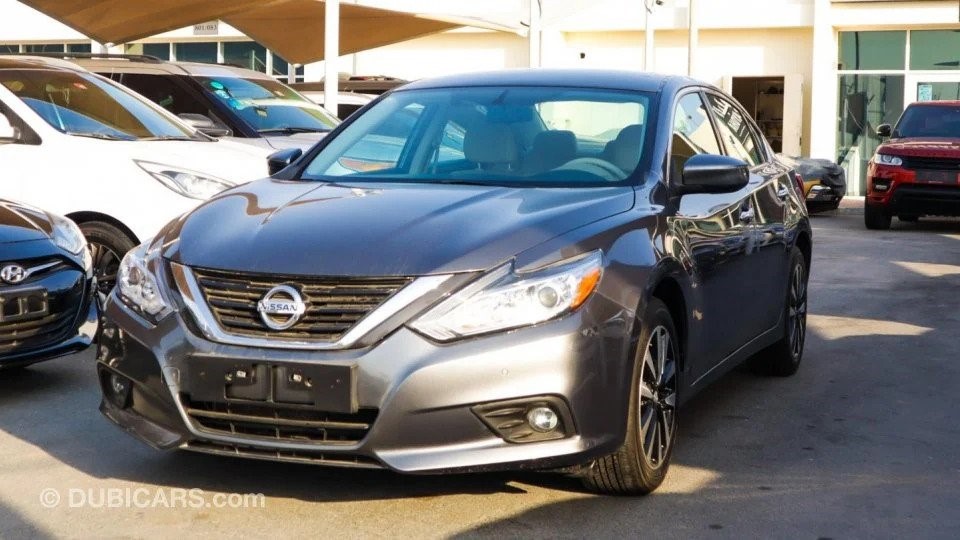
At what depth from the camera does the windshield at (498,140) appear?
5809 millimetres

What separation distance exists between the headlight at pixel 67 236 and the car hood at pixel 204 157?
1.73 meters

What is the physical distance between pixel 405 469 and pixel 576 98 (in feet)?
7.29

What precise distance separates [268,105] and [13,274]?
23.5ft

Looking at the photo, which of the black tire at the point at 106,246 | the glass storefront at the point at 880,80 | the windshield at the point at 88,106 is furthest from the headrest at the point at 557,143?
the glass storefront at the point at 880,80

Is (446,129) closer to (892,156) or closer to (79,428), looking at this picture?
(79,428)

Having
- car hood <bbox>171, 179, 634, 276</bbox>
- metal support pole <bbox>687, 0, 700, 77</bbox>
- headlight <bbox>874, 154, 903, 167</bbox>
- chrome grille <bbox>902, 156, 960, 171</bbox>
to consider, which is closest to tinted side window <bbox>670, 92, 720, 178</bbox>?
car hood <bbox>171, 179, 634, 276</bbox>

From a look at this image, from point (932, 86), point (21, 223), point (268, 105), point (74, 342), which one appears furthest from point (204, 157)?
point (932, 86)

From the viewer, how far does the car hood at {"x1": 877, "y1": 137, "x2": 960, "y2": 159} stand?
18.6 meters

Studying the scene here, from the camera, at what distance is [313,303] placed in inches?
183

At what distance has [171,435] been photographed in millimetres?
4875

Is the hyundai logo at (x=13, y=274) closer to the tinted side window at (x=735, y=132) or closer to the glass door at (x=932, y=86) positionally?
the tinted side window at (x=735, y=132)

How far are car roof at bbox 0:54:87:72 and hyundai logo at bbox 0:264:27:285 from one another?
3.41 m

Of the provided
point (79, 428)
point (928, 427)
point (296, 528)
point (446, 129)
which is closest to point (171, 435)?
point (296, 528)

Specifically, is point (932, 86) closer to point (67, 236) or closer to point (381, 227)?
point (67, 236)
